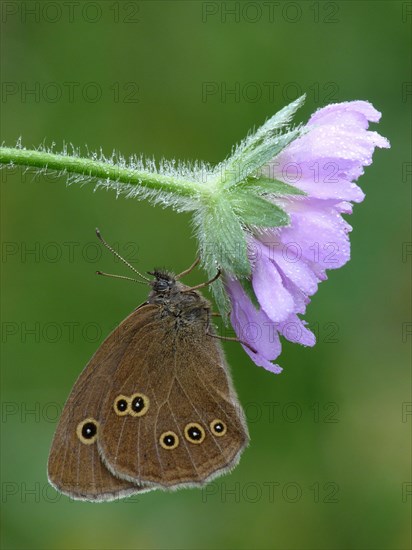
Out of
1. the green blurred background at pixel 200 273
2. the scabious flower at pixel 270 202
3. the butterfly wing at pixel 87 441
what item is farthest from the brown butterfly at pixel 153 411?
Result: the green blurred background at pixel 200 273

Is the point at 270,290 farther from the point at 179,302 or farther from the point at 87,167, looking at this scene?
the point at 87,167

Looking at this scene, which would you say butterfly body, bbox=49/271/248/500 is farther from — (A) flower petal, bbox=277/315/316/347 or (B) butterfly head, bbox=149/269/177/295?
(A) flower petal, bbox=277/315/316/347

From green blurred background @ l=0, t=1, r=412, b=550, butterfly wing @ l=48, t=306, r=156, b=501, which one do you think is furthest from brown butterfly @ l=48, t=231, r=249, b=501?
green blurred background @ l=0, t=1, r=412, b=550

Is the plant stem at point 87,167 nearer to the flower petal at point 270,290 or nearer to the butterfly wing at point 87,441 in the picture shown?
the flower petal at point 270,290

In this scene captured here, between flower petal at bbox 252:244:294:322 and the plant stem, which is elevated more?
the plant stem

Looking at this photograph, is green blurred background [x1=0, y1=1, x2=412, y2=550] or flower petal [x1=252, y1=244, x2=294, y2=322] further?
green blurred background [x1=0, y1=1, x2=412, y2=550]

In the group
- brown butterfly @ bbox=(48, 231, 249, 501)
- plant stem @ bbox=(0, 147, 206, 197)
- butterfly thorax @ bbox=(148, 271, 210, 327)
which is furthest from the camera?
butterfly thorax @ bbox=(148, 271, 210, 327)

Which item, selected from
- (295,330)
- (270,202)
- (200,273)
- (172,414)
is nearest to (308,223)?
(270,202)
